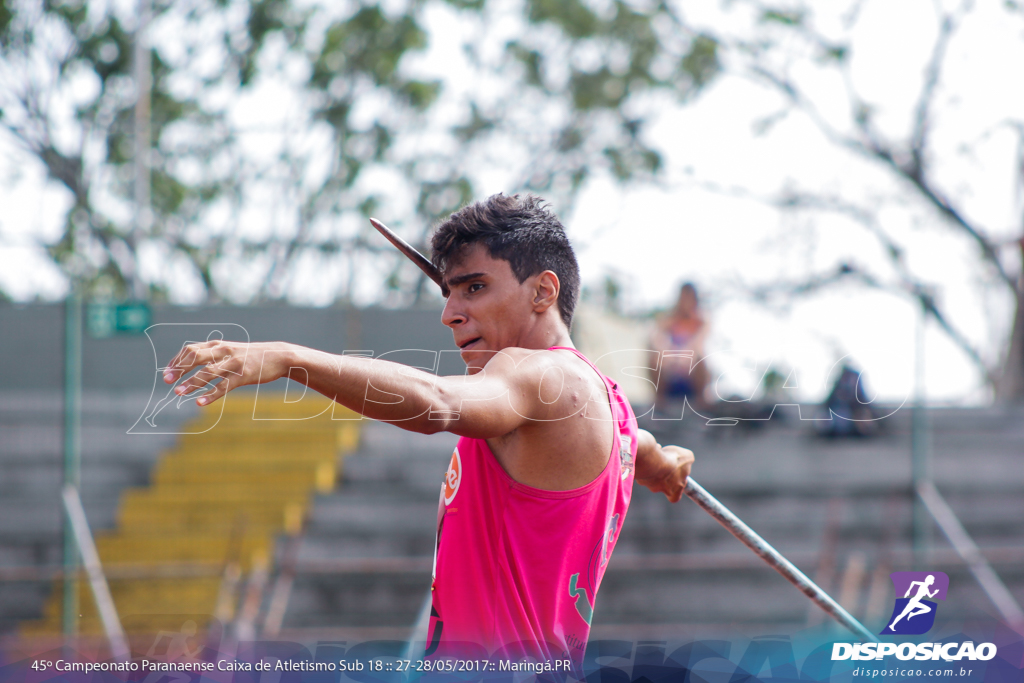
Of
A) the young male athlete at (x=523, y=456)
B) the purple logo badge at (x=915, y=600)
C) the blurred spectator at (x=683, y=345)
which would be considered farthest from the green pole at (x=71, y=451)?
the purple logo badge at (x=915, y=600)

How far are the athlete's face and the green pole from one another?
4.86 meters

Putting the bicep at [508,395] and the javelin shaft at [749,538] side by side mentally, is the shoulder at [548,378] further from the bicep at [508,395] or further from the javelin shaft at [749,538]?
the javelin shaft at [749,538]

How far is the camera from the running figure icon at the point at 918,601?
443 cm

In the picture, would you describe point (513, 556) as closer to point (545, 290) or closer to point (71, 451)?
point (545, 290)

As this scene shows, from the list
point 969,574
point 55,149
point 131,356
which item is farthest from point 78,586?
point 55,149

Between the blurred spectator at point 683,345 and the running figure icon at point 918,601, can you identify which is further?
the blurred spectator at point 683,345

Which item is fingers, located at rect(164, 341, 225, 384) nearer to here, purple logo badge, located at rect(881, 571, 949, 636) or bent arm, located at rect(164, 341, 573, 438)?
bent arm, located at rect(164, 341, 573, 438)

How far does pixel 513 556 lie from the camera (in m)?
1.92

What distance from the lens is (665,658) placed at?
191 inches

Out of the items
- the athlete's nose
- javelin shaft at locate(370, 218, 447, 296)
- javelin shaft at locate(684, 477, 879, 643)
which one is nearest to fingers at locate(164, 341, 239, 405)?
the athlete's nose

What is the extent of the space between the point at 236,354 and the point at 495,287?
71 centimetres

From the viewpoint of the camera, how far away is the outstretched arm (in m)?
2.46

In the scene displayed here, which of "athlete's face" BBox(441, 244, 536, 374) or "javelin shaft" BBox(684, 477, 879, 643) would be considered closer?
"athlete's face" BBox(441, 244, 536, 374)

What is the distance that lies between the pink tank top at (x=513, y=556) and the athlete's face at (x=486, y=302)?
195mm
